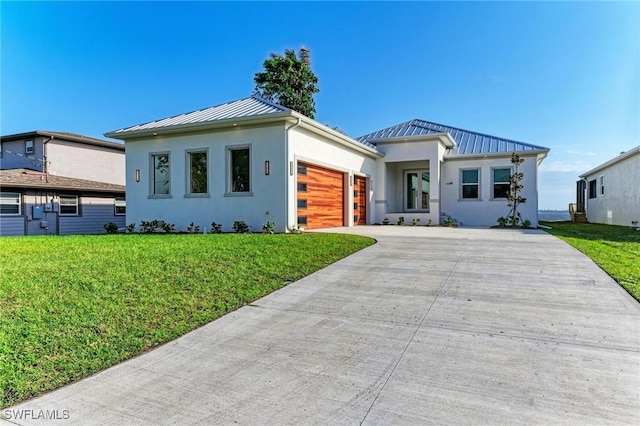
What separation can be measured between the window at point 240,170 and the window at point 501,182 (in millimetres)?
11836

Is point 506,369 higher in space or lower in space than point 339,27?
lower

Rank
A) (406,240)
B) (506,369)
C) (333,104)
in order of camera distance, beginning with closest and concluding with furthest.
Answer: (506,369) → (406,240) → (333,104)

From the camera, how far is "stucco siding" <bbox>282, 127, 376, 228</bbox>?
11.5 m

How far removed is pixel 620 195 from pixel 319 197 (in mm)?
16167

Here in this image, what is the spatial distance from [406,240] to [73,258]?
7.26 metres

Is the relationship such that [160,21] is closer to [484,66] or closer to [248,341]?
[484,66]

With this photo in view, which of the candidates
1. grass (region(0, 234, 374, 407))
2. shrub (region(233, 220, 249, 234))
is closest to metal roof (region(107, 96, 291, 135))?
shrub (region(233, 220, 249, 234))

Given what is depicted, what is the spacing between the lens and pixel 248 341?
395 cm

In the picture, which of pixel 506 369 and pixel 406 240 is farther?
pixel 406 240

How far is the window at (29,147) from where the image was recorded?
21.2 meters

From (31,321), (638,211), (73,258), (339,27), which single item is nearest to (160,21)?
(339,27)

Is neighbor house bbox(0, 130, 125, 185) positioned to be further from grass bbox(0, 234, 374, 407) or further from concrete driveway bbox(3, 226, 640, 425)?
concrete driveway bbox(3, 226, 640, 425)

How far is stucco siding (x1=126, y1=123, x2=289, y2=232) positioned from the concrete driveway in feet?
20.6

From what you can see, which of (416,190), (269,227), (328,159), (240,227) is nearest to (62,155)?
(240,227)
